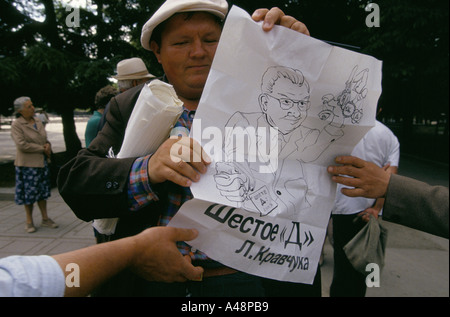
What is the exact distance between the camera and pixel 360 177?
1091mm

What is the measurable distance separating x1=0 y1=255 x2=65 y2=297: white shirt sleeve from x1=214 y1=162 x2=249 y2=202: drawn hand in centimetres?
49

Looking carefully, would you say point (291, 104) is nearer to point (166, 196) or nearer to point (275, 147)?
point (275, 147)

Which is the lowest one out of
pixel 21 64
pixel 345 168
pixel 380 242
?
pixel 380 242

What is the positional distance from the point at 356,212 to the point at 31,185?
10.0 ft

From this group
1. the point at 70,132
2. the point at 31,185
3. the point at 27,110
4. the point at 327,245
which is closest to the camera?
the point at 31,185

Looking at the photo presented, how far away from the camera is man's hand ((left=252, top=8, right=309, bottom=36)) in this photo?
91 centimetres

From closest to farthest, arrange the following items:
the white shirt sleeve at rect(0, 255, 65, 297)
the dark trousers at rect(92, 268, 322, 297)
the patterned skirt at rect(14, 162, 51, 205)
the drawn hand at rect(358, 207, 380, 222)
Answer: the white shirt sleeve at rect(0, 255, 65, 297) < the dark trousers at rect(92, 268, 322, 297) < the patterned skirt at rect(14, 162, 51, 205) < the drawn hand at rect(358, 207, 380, 222)

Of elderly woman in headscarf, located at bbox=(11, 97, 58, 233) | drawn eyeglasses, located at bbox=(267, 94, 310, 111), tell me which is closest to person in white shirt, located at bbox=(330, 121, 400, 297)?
drawn eyeglasses, located at bbox=(267, 94, 310, 111)

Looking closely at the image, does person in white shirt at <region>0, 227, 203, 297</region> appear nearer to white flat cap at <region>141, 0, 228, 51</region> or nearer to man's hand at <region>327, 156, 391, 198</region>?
man's hand at <region>327, 156, 391, 198</region>

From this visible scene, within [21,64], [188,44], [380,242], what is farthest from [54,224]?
[21,64]

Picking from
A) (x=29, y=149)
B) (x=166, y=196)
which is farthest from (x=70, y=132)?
(x=166, y=196)

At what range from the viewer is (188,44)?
42.9 inches

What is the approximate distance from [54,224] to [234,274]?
163 centimetres

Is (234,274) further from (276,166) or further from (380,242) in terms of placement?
(380,242)
